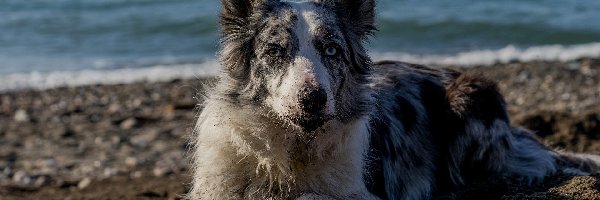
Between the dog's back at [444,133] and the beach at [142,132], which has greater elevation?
the dog's back at [444,133]

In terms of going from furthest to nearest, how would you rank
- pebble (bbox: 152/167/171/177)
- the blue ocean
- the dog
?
the blue ocean
pebble (bbox: 152/167/171/177)
the dog

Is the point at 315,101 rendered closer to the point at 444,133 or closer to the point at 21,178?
the point at 444,133

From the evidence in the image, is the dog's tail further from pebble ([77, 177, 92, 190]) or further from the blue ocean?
the blue ocean

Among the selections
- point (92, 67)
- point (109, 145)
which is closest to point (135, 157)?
point (109, 145)

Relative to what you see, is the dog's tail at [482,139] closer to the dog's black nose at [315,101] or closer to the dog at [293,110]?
the dog at [293,110]

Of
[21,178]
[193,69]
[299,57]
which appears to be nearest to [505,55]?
[193,69]

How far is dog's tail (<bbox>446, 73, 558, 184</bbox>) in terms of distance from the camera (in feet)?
23.0

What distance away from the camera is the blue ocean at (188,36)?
1625cm

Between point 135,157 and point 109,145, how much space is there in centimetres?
74

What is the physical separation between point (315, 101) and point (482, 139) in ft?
7.96

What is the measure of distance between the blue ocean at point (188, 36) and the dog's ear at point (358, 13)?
9234mm

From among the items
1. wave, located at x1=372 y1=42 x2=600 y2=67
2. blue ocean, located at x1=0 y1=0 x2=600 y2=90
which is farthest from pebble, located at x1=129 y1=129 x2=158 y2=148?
wave, located at x1=372 y1=42 x2=600 y2=67

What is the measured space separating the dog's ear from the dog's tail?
1.33 meters

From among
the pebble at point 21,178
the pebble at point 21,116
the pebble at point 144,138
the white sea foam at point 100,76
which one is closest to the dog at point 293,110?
the pebble at point 21,178
